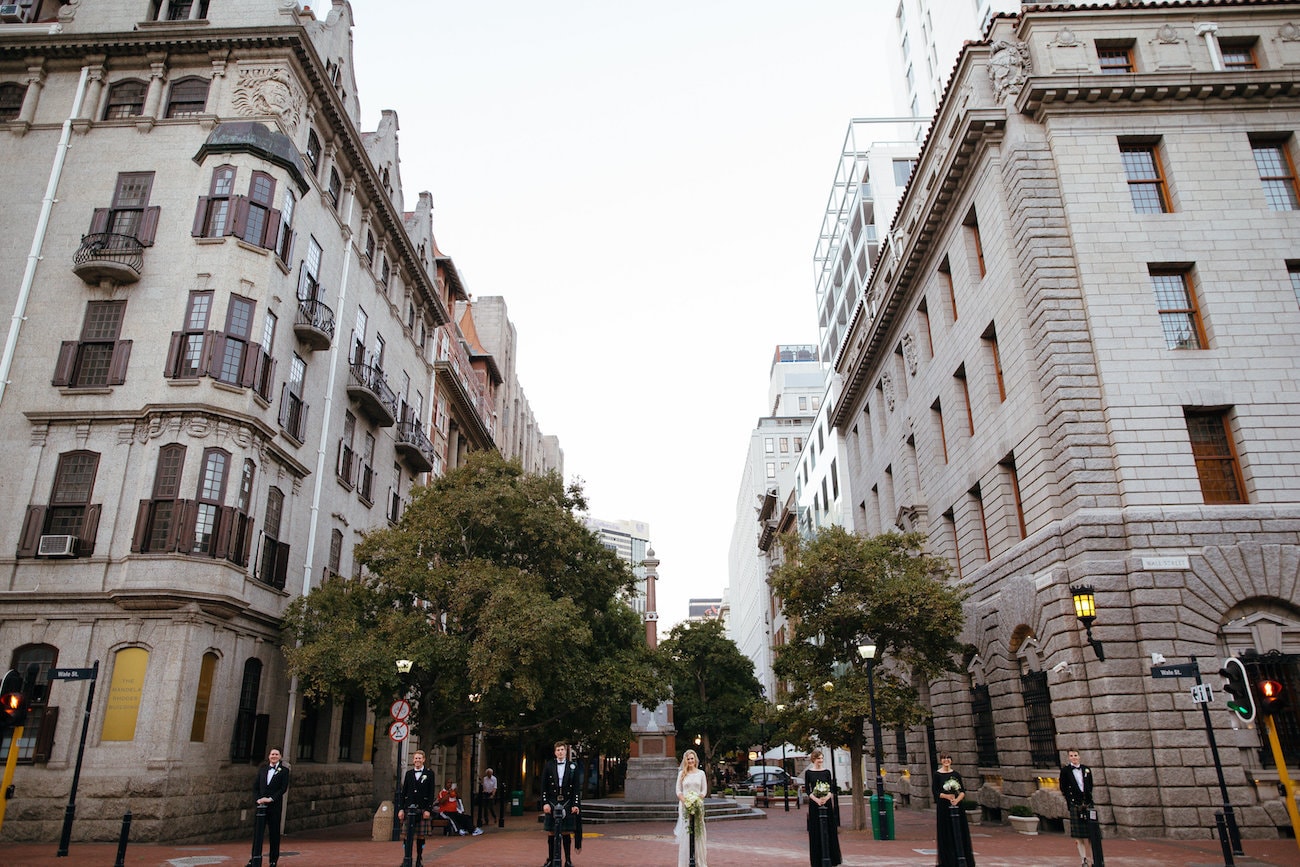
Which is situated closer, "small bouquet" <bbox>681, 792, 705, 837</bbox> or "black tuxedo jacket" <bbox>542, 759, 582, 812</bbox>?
"small bouquet" <bbox>681, 792, 705, 837</bbox>

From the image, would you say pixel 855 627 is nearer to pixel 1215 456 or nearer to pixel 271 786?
pixel 1215 456

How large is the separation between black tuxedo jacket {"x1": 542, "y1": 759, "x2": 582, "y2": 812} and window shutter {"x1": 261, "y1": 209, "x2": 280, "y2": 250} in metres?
18.1

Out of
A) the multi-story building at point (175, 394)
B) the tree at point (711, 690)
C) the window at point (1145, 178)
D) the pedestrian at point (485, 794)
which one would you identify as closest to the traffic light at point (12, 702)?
the multi-story building at point (175, 394)

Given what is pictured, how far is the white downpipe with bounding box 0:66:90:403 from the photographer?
992 inches

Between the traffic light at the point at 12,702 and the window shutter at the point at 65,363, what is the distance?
12897 mm

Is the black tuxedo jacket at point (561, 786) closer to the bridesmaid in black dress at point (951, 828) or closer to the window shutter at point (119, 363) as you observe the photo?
the bridesmaid in black dress at point (951, 828)

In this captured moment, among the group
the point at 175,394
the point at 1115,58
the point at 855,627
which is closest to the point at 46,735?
the point at 175,394

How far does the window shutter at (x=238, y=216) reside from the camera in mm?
25969

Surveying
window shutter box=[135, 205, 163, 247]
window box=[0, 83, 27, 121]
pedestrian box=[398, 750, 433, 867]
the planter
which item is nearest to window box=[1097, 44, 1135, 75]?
the planter

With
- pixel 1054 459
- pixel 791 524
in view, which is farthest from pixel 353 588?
pixel 791 524

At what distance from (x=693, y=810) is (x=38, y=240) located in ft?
82.8

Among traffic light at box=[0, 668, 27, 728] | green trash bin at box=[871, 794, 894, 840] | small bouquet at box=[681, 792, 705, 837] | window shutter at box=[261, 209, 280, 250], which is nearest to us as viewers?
traffic light at box=[0, 668, 27, 728]

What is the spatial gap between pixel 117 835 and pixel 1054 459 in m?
24.3

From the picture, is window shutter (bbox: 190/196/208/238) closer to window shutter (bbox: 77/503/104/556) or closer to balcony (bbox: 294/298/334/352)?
balcony (bbox: 294/298/334/352)
